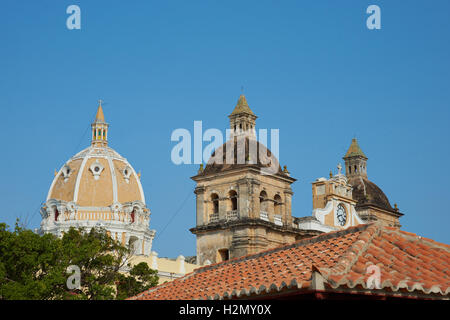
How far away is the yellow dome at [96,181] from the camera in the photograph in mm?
62312

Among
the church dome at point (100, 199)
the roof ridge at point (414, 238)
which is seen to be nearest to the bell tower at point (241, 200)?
the church dome at point (100, 199)

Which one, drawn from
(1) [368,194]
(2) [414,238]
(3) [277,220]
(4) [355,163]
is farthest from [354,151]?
(2) [414,238]

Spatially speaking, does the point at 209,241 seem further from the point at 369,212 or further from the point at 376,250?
the point at 376,250

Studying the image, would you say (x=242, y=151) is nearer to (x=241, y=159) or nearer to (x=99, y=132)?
(x=241, y=159)

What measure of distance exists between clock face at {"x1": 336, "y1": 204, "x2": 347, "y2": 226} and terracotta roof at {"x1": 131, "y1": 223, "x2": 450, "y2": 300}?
30.5m

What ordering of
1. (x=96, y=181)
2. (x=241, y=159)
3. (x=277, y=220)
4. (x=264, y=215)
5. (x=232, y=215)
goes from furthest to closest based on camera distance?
1. (x=96, y=181)
2. (x=277, y=220)
3. (x=241, y=159)
4. (x=264, y=215)
5. (x=232, y=215)

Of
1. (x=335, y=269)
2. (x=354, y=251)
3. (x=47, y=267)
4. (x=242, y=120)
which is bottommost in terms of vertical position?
(x=335, y=269)

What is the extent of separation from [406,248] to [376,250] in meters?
0.67

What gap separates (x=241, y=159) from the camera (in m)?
41.0

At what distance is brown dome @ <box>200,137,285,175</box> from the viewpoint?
4088cm

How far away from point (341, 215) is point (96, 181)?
24.4m

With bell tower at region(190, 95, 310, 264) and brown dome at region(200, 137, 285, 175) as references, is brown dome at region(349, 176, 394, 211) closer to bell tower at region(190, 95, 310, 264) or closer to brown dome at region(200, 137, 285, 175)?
bell tower at region(190, 95, 310, 264)

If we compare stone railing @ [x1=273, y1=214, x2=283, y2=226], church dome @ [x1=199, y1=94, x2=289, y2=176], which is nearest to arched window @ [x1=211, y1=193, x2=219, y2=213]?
church dome @ [x1=199, y1=94, x2=289, y2=176]
